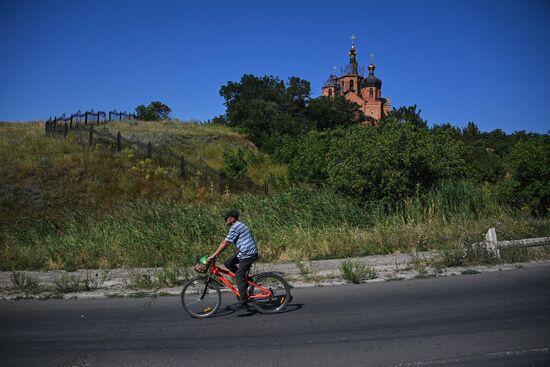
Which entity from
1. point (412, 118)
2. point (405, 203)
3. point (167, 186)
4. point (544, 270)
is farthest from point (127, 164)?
point (412, 118)

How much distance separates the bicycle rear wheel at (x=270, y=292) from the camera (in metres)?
6.85

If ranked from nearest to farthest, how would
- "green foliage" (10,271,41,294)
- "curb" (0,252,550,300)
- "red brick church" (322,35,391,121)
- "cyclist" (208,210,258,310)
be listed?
"cyclist" (208,210,258,310)
"curb" (0,252,550,300)
"green foliage" (10,271,41,294)
"red brick church" (322,35,391,121)

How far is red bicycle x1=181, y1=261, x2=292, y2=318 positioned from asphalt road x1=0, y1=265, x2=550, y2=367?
213mm

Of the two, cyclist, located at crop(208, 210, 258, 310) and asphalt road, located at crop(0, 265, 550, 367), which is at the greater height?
cyclist, located at crop(208, 210, 258, 310)

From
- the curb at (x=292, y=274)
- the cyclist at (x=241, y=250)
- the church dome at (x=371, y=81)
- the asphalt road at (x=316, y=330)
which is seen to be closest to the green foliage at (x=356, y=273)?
the curb at (x=292, y=274)

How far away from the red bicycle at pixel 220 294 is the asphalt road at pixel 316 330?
213 mm

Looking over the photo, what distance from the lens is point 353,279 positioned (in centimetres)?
848

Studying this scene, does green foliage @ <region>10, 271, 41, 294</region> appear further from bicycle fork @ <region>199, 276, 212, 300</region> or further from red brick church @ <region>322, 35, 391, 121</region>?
red brick church @ <region>322, 35, 391, 121</region>

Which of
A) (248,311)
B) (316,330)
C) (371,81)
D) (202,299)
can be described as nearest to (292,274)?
(248,311)

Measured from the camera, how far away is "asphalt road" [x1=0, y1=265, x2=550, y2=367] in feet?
15.9

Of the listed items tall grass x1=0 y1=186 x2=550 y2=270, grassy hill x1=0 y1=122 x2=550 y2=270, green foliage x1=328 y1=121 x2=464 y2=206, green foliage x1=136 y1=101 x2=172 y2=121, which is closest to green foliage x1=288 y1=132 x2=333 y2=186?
grassy hill x1=0 y1=122 x2=550 y2=270

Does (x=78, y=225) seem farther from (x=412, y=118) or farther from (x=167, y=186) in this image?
(x=412, y=118)

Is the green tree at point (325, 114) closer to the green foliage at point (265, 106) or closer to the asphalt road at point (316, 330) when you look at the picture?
the green foliage at point (265, 106)

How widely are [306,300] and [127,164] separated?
2243cm
